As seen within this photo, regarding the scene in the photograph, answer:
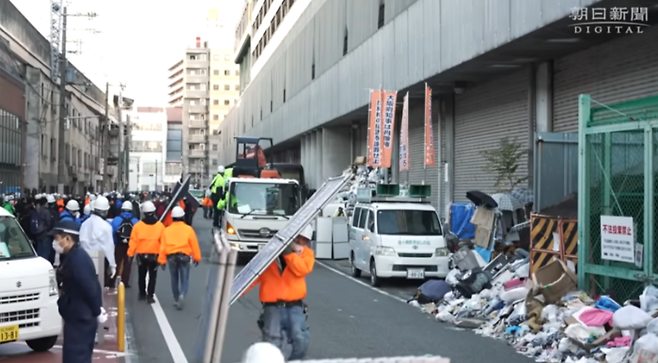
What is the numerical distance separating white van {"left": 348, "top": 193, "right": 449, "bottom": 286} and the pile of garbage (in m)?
0.75

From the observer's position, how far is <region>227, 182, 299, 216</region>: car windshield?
78.3 feet

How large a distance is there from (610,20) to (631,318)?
8114 millimetres

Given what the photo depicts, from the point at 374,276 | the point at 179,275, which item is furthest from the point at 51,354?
the point at 374,276

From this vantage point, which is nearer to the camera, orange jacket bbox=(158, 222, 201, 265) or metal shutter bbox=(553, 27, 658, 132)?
orange jacket bbox=(158, 222, 201, 265)

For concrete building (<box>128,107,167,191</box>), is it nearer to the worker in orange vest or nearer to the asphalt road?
the asphalt road

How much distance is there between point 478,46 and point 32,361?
46.1ft

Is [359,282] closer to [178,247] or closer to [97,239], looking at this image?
[178,247]

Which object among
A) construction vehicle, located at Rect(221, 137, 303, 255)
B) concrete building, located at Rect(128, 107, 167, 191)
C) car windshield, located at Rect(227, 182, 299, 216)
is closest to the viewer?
construction vehicle, located at Rect(221, 137, 303, 255)

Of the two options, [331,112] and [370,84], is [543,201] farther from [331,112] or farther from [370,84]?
[331,112]

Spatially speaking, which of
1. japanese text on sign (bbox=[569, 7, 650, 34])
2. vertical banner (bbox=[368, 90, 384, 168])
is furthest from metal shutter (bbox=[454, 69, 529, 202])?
japanese text on sign (bbox=[569, 7, 650, 34])

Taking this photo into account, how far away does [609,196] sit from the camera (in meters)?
13.6

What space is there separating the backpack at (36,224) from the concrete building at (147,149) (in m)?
111

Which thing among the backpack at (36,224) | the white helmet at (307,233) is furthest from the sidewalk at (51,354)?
the backpack at (36,224)

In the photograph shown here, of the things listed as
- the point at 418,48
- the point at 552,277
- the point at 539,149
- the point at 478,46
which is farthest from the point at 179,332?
the point at 418,48
